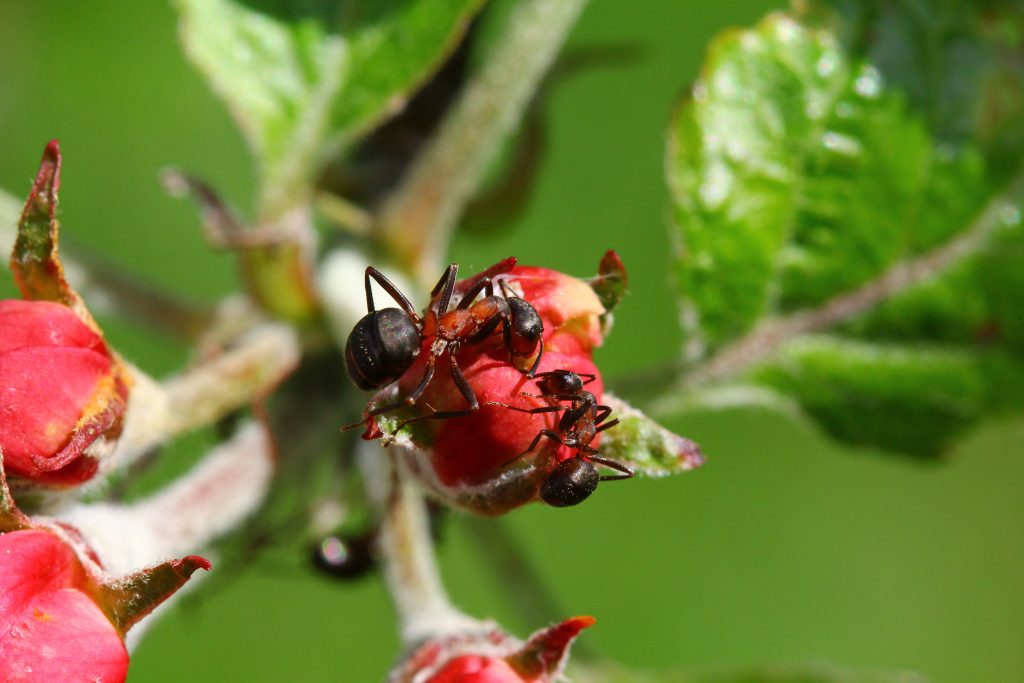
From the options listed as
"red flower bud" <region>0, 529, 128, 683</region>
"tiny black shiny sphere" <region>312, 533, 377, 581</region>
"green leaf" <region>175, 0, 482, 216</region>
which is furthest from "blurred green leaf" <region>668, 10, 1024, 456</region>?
"red flower bud" <region>0, 529, 128, 683</region>

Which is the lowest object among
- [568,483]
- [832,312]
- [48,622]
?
[48,622]

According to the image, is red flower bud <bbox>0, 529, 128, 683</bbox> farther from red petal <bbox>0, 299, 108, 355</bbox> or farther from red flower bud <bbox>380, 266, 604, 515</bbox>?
red flower bud <bbox>380, 266, 604, 515</bbox>

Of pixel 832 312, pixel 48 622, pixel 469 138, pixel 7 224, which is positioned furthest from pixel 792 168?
pixel 48 622

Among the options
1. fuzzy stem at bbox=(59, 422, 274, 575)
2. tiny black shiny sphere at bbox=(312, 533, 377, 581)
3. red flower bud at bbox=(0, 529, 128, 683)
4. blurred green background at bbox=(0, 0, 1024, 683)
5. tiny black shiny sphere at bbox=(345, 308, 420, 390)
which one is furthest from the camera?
blurred green background at bbox=(0, 0, 1024, 683)

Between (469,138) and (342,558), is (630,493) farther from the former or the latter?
(469,138)

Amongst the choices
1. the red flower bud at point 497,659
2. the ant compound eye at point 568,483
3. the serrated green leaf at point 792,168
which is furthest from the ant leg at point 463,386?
the serrated green leaf at point 792,168

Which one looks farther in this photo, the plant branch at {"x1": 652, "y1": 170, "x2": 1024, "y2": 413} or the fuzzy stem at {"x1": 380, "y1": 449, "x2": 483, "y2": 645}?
the plant branch at {"x1": 652, "y1": 170, "x2": 1024, "y2": 413}

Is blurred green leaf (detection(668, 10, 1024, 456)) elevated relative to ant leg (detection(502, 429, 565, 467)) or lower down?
elevated
